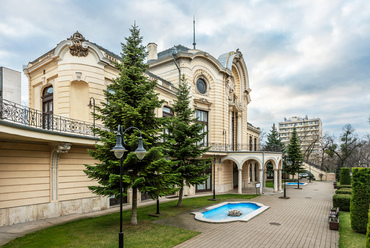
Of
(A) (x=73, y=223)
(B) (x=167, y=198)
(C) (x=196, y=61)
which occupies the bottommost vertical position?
(B) (x=167, y=198)

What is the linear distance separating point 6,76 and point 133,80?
28.6 ft

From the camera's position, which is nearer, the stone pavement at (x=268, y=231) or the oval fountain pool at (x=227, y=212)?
the stone pavement at (x=268, y=231)

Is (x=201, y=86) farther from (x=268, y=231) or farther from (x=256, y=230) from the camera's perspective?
(x=268, y=231)

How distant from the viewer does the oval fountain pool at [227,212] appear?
493 inches

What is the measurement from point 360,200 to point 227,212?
312 inches

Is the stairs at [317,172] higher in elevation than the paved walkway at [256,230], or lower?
lower

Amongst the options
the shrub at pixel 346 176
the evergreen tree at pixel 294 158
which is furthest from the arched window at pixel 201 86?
the shrub at pixel 346 176

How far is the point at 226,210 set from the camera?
16.2 meters

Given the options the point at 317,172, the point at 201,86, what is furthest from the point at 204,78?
the point at 317,172

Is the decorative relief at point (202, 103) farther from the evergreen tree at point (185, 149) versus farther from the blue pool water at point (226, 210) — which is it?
the blue pool water at point (226, 210)

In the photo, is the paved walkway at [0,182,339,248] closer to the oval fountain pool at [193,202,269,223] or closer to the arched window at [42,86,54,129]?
the oval fountain pool at [193,202,269,223]

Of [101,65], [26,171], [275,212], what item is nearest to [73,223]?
[26,171]

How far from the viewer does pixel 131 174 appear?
412 inches

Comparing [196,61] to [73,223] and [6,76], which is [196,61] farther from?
[73,223]
